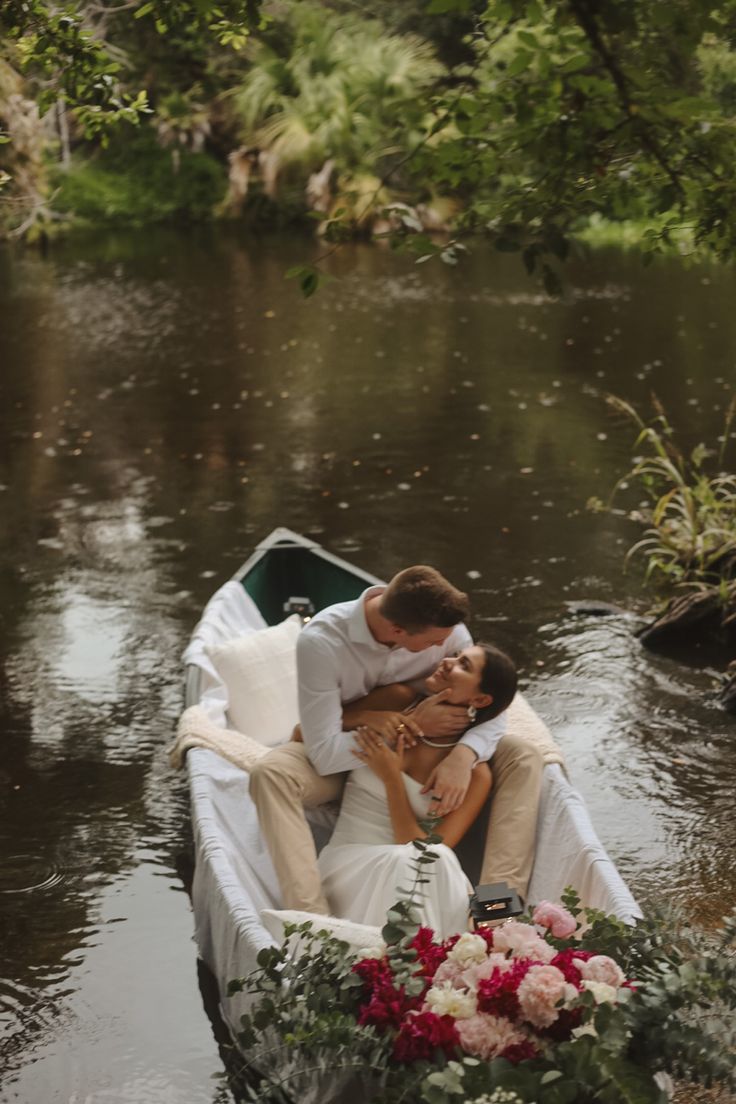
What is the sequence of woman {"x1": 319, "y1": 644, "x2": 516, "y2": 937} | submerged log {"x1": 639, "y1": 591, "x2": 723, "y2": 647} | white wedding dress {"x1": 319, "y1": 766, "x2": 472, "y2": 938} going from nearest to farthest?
1. white wedding dress {"x1": 319, "y1": 766, "x2": 472, "y2": 938}
2. woman {"x1": 319, "y1": 644, "x2": 516, "y2": 937}
3. submerged log {"x1": 639, "y1": 591, "x2": 723, "y2": 647}

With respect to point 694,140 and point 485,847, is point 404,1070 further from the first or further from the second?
point 694,140

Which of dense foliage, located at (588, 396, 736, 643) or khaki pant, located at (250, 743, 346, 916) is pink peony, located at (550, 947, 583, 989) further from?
dense foliage, located at (588, 396, 736, 643)

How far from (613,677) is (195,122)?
24.3 metres

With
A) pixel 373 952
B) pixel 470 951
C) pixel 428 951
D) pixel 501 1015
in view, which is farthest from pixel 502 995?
pixel 373 952

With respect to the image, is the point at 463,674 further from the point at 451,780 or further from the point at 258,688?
the point at 258,688

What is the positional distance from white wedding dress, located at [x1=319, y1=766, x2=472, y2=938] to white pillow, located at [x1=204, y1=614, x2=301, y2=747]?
1.27 metres

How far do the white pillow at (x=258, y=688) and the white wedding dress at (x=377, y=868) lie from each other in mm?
1266

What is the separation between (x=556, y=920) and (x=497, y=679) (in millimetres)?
1041

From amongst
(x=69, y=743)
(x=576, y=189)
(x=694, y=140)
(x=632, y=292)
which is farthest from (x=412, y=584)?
(x=632, y=292)

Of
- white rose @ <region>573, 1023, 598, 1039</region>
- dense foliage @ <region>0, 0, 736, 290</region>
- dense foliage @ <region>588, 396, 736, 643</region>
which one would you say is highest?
dense foliage @ <region>0, 0, 736, 290</region>

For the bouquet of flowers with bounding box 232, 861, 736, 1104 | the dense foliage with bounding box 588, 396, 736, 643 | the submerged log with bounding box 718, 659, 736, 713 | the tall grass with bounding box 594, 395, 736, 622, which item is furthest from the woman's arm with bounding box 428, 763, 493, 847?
the tall grass with bounding box 594, 395, 736, 622

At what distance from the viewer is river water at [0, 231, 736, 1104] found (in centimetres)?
481

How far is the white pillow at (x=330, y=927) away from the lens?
344 centimetres

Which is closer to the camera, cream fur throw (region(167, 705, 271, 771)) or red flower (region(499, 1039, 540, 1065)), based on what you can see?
red flower (region(499, 1039, 540, 1065))
